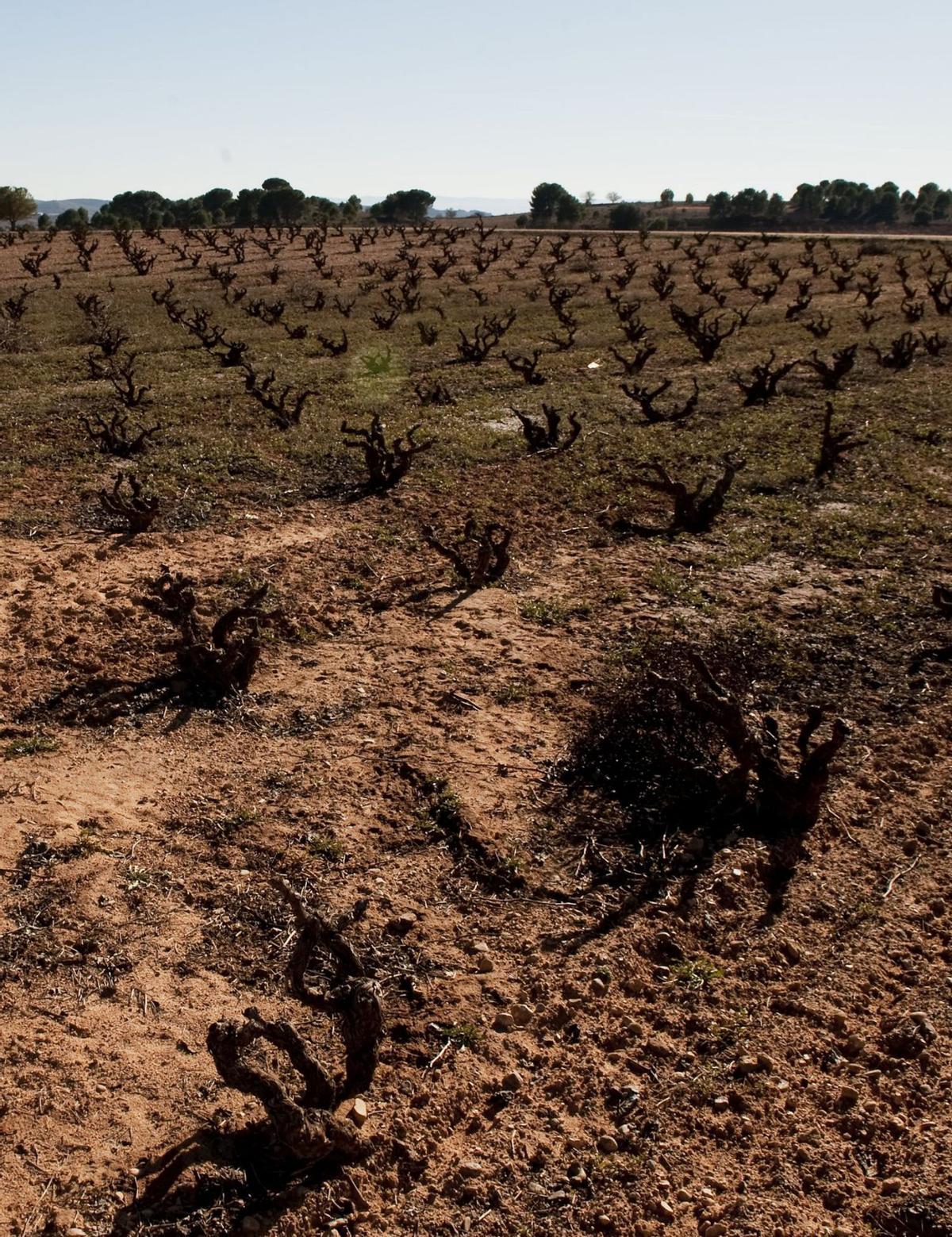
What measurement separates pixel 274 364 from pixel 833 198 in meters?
93.8

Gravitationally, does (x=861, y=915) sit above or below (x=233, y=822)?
below

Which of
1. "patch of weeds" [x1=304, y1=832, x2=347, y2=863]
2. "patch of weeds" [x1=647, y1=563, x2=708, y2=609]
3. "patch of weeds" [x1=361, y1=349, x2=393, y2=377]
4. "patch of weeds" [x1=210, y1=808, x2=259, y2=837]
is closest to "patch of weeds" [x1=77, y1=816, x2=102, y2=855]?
"patch of weeds" [x1=210, y1=808, x2=259, y2=837]

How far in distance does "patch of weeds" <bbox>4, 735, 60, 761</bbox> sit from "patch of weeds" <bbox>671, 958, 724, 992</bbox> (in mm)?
4220

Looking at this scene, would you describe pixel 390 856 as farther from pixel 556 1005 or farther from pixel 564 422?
pixel 564 422

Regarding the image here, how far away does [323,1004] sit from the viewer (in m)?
3.91

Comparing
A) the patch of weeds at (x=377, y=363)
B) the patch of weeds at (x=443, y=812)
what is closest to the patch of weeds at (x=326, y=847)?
the patch of weeds at (x=443, y=812)

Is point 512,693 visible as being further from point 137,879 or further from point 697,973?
point 137,879

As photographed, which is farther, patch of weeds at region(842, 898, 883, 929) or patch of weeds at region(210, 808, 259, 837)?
patch of weeds at region(210, 808, 259, 837)

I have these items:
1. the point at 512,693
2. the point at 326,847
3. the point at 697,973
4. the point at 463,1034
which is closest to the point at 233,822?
the point at 326,847

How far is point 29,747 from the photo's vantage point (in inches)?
250

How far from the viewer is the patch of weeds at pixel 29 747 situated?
6281 millimetres

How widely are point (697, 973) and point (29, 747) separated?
14.6 feet

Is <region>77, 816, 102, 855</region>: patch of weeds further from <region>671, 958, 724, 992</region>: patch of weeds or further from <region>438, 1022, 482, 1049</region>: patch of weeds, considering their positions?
<region>671, 958, 724, 992</region>: patch of weeds

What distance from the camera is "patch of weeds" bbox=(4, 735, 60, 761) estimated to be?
628cm
